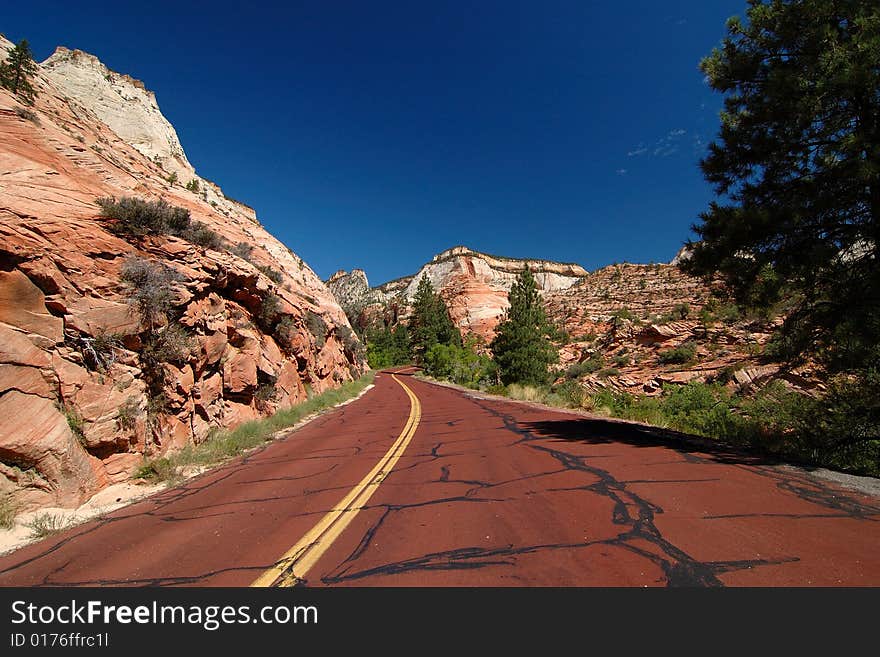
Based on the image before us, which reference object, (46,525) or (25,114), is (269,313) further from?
(46,525)

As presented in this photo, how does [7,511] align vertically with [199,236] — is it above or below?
below

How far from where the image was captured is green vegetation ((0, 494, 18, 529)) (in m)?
4.33

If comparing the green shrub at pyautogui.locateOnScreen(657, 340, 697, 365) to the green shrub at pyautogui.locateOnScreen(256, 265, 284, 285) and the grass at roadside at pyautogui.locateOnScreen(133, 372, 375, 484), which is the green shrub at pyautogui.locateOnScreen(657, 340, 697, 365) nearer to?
the grass at roadside at pyautogui.locateOnScreen(133, 372, 375, 484)

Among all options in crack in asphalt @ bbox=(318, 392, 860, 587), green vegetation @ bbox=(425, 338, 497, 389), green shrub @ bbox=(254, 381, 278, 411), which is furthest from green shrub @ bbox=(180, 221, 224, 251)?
green vegetation @ bbox=(425, 338, 497, 389)

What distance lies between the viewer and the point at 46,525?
4539mm

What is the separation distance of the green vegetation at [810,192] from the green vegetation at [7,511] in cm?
1125

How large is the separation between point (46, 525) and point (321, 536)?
142 inches

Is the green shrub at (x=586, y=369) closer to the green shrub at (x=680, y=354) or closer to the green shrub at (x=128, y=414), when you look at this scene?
the green shrub at (x=680, y=354)

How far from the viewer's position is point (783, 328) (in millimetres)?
7586

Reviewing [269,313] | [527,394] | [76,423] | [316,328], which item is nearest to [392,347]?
[316,328]
